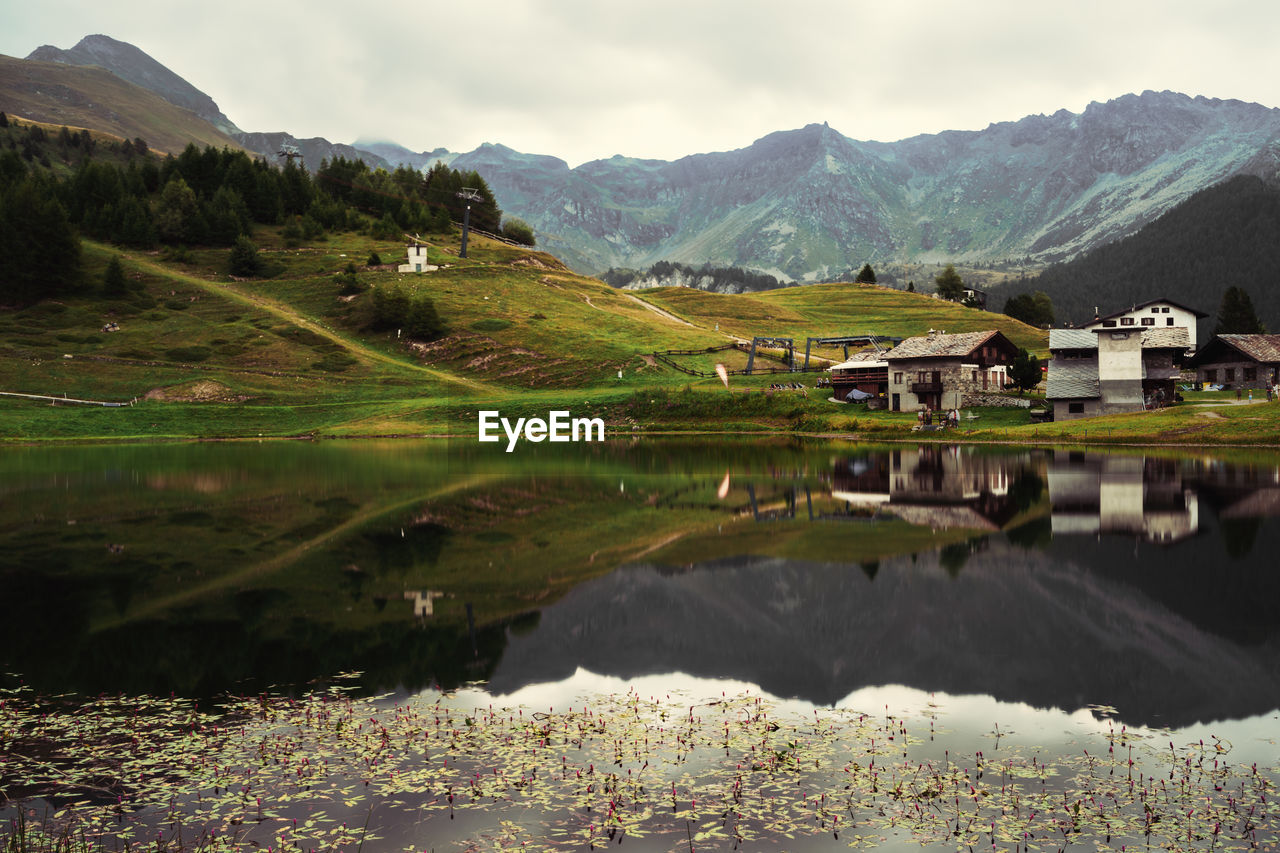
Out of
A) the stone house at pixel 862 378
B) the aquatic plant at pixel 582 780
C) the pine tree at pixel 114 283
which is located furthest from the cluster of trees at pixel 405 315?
the aquatic plant at pixel 582 780

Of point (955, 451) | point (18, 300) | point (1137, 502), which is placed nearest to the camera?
point (1137, 502)

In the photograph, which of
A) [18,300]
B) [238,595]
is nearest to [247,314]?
[18,300]

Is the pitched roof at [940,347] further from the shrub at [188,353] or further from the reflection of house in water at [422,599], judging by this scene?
the shrub at [188,353]

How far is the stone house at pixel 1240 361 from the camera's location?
11712 centimetres

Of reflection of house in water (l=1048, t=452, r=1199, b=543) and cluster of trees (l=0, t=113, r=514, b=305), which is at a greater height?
cluster of trees (l=0, t=113, r=514, b=305)

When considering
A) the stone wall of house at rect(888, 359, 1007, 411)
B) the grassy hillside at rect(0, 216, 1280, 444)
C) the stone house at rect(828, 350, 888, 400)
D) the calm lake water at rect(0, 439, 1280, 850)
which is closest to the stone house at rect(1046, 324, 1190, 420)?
the grassy hillside at rect(0, 216, 1280, 444)

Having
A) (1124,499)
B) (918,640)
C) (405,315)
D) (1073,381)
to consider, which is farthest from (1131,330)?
(405,315)

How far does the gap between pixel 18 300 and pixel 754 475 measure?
134681mm

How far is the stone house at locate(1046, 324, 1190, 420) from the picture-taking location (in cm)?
9712

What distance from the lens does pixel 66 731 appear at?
15617 mm

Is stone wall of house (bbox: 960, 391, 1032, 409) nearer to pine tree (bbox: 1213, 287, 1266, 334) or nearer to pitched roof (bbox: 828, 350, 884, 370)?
pitched roof (bbox: 828, 350, 884, 370)

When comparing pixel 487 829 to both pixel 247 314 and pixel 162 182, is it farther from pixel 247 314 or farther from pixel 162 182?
pixel 162 182

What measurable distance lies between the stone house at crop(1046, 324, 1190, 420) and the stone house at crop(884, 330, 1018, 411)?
9.96m

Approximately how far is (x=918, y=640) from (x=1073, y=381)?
8831cm
